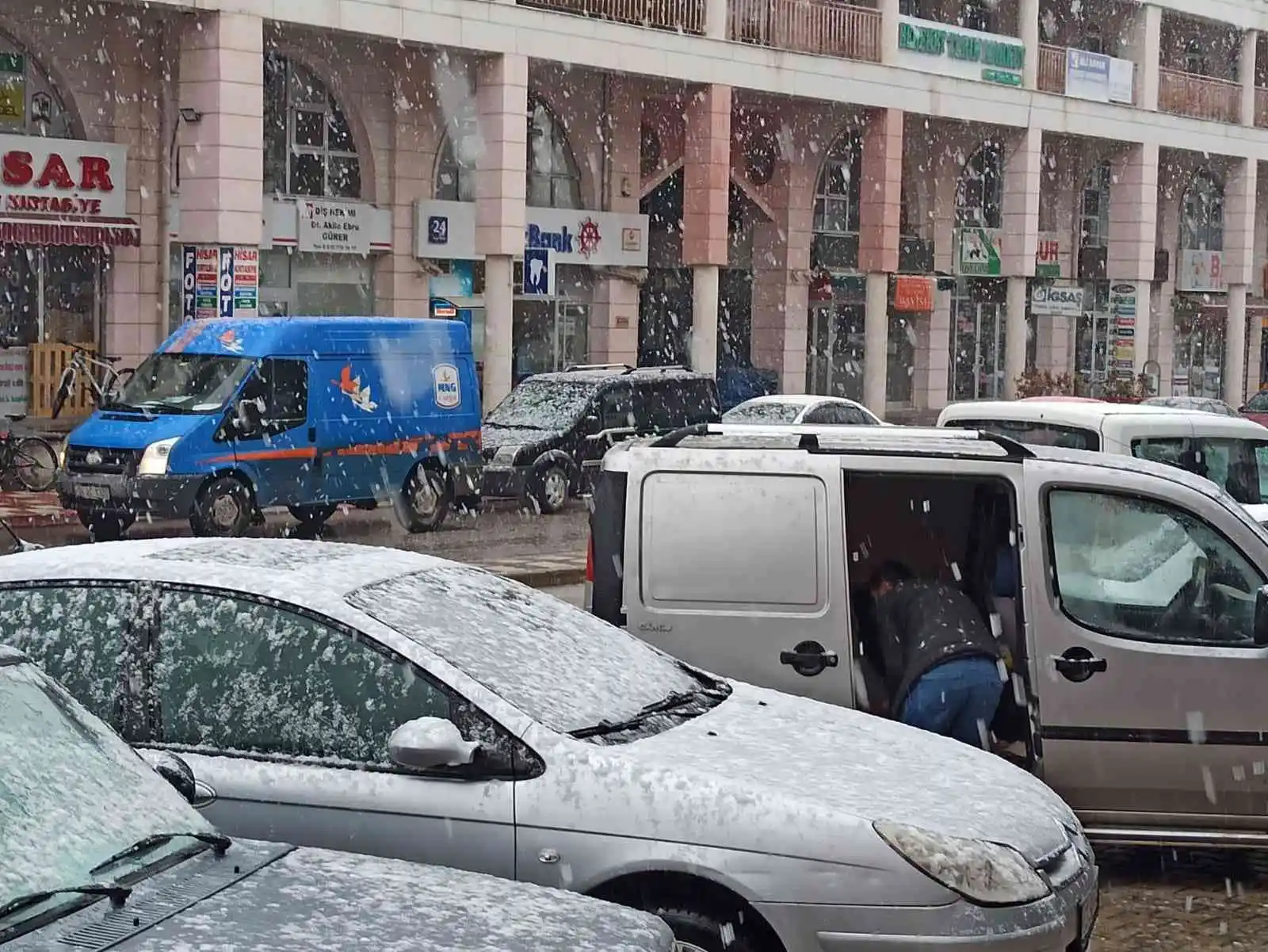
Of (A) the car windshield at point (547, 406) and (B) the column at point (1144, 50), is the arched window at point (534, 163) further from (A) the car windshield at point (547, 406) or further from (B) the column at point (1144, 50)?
(B) the column at point (1144, 50)

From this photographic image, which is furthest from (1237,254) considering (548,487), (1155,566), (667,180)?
(1155,566)

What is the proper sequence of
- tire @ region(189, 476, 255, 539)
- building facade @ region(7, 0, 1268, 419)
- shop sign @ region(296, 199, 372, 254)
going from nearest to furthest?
tire @ region(189, 476, 255, 539), building facade @ region(7, 0, 1268, 419), shop sign @ region(296, 199, 372, 254)

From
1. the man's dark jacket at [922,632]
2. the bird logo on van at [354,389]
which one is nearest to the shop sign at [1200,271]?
the bird logo on van at [354,389]

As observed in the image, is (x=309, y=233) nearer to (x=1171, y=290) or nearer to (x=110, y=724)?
(x=110, y=724)

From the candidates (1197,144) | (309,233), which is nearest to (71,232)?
(309,233)

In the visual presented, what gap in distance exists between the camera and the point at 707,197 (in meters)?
35.0

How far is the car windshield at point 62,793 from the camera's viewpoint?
13.3 ft

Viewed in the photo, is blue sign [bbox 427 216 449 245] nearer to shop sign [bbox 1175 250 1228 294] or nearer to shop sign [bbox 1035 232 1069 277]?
shop sign [bbox 1035 232 1069 277]

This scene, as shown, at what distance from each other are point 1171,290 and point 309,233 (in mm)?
30247

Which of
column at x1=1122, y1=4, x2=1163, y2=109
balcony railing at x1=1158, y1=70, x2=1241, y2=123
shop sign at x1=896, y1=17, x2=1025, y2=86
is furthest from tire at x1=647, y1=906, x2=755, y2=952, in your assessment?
balcony railing at x1=1158, y1=70, x2=1241, y2=123

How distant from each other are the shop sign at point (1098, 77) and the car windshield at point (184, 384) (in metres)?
29.0

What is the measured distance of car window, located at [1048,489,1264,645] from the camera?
7.71 meters

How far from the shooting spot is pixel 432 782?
527 cm

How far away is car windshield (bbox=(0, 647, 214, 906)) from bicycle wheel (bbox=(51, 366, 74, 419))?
22774 mm
